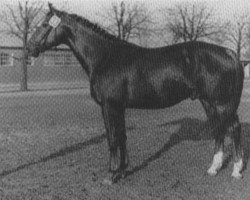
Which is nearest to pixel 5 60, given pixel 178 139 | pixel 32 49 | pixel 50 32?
pixel 178 139

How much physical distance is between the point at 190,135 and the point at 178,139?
70 centimetres

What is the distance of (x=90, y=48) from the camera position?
7047 mm

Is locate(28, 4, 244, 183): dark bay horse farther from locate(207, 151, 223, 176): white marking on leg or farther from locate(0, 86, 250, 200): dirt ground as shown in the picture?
locate(0, 86, 250, 200): dirt ground

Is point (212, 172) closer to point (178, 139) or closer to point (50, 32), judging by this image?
point (178, 139)

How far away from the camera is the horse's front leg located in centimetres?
684

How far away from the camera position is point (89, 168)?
7.54m

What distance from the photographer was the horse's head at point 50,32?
7062 millimetres

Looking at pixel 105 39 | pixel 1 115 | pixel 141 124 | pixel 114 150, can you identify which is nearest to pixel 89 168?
pixel 114 150

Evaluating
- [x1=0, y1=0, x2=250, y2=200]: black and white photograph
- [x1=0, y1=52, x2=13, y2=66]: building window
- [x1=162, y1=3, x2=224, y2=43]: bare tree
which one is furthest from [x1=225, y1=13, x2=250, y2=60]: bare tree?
[x1=0, y1=0, x2=250, y2=200]: black and white photograph

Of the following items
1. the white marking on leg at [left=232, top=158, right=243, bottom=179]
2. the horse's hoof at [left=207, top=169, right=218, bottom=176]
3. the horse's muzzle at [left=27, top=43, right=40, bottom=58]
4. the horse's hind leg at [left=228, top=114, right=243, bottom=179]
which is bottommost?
the horse's hoof at [left=207, top=169, right=218, bottom=176]

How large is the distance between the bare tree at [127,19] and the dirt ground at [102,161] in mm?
26569

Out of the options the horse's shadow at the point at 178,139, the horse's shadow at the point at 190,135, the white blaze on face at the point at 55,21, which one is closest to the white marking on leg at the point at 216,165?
the horse's shadow at the point at 190,135

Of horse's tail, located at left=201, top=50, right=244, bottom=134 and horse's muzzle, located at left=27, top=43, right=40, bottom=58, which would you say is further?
horse's muzzle, located at left=27, top=43, right=40, bottom=58

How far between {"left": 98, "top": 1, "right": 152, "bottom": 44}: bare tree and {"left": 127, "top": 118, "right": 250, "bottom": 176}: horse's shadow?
2686 cm
